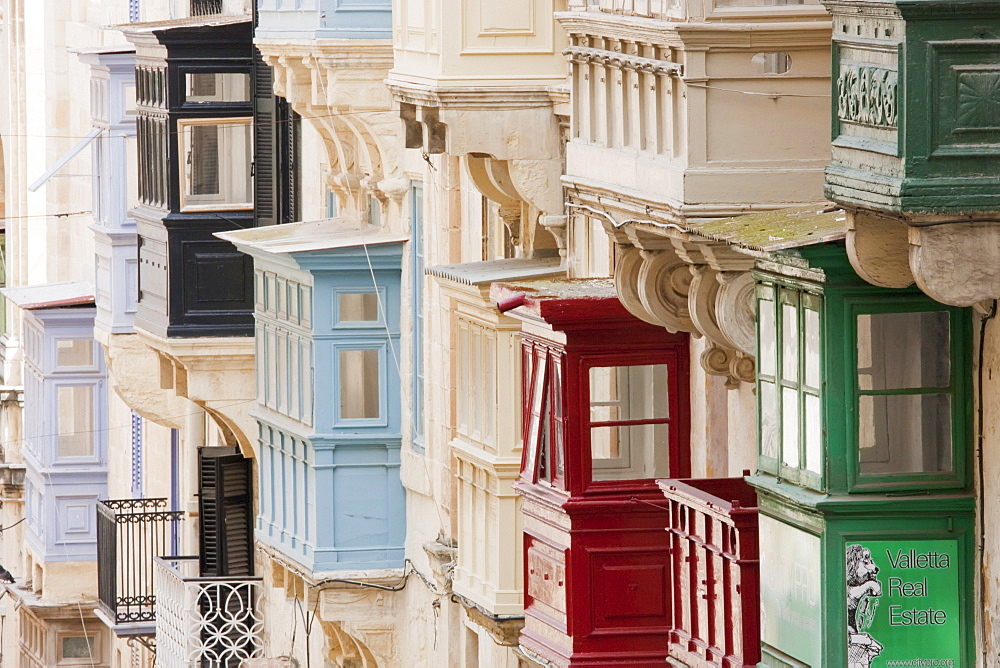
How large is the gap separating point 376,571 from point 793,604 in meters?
13.5

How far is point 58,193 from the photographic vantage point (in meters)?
48.5

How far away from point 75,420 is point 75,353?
1.10 m

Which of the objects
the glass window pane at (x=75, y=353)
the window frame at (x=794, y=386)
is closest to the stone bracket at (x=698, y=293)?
the window frame at (x=794, y=386)

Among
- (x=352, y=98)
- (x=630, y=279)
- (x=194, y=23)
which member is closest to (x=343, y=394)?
(x=352, y=98)

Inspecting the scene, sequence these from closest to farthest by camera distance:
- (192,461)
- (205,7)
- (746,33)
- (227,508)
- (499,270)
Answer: (746,33) → (499,270) → (227,508) → (205,7) → (192,461)

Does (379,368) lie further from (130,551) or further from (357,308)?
(130,551)

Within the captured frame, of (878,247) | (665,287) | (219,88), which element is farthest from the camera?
(219,88)

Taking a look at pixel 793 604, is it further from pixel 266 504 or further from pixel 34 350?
pixel 34 350

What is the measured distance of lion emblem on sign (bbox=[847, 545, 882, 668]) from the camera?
1664cm

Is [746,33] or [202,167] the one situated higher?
[746,33]

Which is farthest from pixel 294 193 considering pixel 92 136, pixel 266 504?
pixel 92 136

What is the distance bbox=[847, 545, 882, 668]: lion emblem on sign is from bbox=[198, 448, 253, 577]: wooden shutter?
1931 centimetres

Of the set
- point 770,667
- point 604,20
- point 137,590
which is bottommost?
point 137,590

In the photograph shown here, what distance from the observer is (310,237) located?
3111cm
